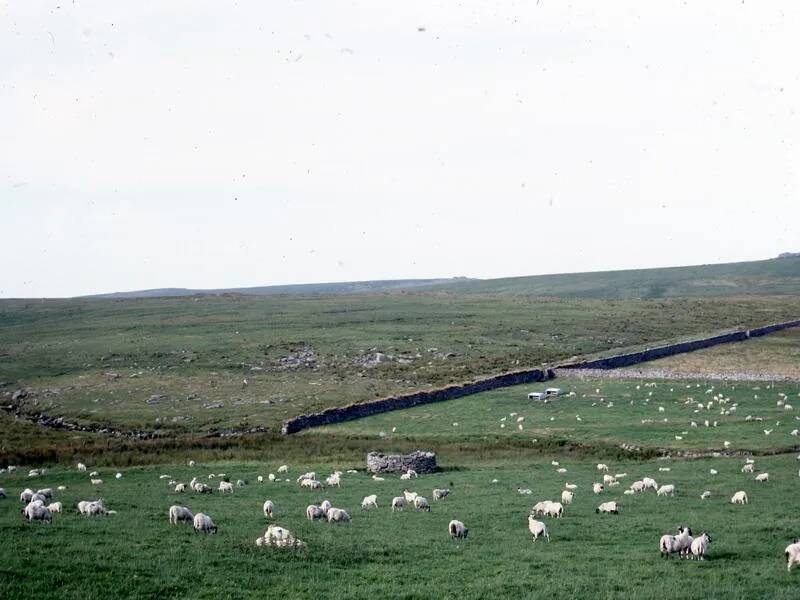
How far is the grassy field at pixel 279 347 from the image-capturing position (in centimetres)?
6869

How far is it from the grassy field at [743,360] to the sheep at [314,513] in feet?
176

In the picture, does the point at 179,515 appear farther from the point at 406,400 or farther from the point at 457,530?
the point at 406,400

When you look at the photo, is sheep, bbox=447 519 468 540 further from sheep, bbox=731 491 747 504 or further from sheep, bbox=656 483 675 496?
sheep, bbox=731 491 747 504

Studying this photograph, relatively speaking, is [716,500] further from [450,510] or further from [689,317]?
[689,317]

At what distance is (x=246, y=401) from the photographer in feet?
222

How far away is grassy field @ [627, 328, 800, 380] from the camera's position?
78762 mm

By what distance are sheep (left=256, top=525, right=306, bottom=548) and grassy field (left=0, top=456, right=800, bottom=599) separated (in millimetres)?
316

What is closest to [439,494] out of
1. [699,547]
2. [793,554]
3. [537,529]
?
[537,529]

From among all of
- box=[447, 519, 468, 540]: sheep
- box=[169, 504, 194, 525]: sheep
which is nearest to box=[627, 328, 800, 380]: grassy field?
box=[447, 519, 468, 540]: sheep

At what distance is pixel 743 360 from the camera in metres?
86.9

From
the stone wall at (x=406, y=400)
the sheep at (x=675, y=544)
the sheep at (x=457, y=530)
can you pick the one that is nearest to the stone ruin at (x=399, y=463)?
the sheep at (x=457, y=530)

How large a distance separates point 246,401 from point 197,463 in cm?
2318

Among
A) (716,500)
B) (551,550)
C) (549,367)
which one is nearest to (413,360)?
(549,367)

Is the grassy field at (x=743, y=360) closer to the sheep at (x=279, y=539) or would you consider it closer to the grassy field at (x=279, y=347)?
the grassy field at (x=279, y=347)
